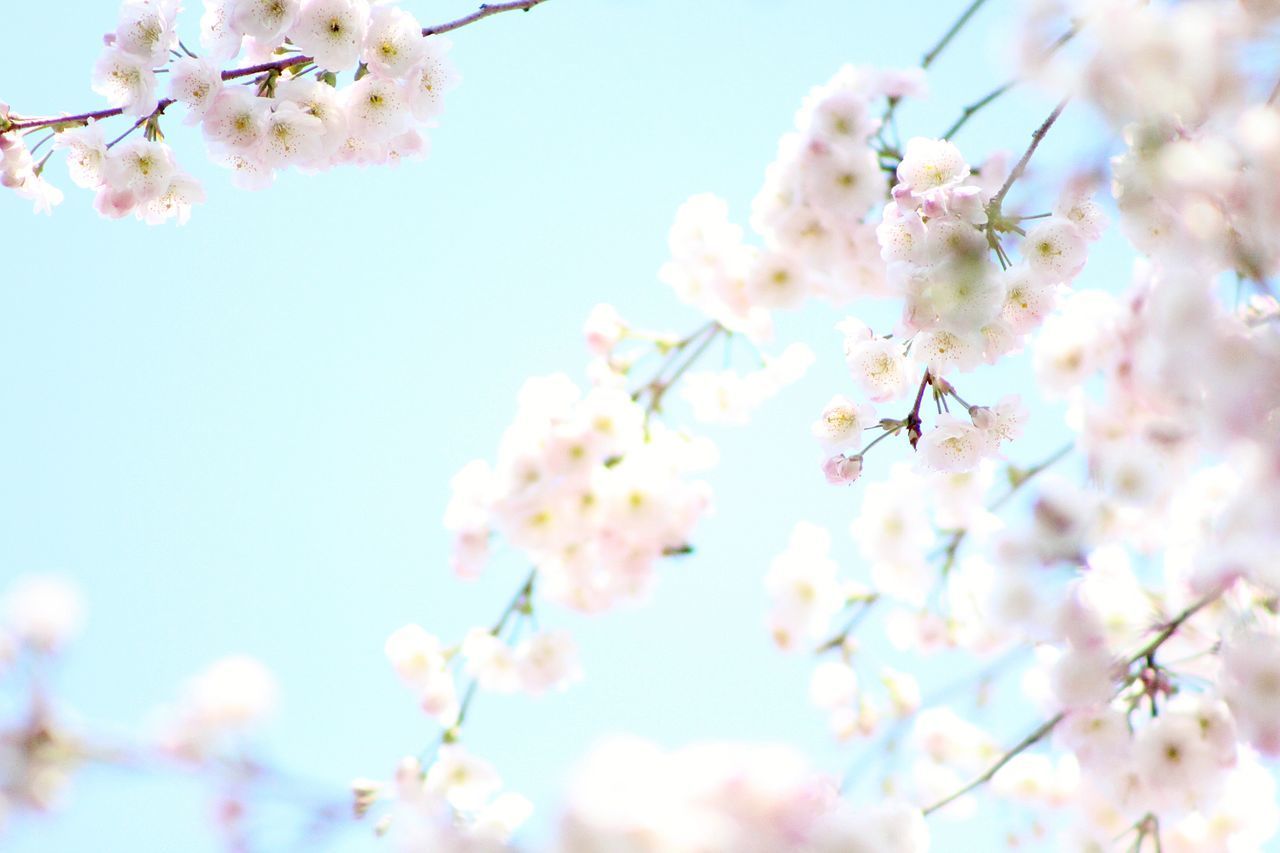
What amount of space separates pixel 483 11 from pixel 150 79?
1.78ft

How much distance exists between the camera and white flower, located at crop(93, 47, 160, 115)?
147 cm

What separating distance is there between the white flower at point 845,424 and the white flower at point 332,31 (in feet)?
2.89

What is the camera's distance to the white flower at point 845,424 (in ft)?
4.31

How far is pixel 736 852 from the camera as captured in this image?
2.23 feet

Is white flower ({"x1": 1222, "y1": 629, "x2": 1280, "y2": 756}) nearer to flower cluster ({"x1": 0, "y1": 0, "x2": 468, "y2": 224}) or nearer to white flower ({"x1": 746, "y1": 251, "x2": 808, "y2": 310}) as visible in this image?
white flower ({"x1": 746, "y1": 251, "x2": 808, "y2": 310})

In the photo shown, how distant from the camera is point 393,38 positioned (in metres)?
1.50

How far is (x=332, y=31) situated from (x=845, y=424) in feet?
3.09

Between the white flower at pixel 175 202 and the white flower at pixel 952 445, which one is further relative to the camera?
the white flower at pixel 175 202

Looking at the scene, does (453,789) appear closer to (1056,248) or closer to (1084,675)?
(1084,675)

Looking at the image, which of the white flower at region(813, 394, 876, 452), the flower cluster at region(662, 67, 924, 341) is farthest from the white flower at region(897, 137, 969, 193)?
the flower cluster at region(662, 67, 924, 341)

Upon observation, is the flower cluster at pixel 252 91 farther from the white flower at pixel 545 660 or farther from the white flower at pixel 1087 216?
the white flower at pixel 545 660

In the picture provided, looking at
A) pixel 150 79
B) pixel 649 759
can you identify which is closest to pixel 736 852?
pixel 649 759

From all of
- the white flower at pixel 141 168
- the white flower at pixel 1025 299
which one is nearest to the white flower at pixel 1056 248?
the white flower at pixel 1025 299

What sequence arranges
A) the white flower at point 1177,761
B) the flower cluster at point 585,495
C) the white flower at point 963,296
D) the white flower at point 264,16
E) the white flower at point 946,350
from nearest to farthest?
the white flower at point 963,296, the white flower at point 946,350, the white flower at point 264,16, the white flower at point 1177,761, the flower cluster at point 585,495
